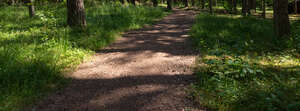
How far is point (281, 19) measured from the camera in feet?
27.6

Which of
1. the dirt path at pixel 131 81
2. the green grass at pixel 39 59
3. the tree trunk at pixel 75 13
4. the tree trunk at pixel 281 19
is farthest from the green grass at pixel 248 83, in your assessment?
the tree trunk at pixel 75 13

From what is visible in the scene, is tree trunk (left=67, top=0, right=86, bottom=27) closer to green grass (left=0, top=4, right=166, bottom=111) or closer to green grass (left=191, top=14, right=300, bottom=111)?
green grass (left=0, top=4, right=166, bottom=111)

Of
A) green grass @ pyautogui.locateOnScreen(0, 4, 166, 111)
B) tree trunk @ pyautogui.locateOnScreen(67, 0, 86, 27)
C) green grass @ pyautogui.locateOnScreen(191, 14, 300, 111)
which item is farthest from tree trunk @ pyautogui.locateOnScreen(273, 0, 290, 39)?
tree trunk @ pyautogui.locateOnScreen(67, 0, 86, 27)

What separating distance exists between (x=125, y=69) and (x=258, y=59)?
12.3 ft

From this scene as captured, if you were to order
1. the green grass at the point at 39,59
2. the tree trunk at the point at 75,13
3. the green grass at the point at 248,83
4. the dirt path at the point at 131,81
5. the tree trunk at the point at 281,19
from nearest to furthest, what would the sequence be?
the green grass at the point at 248,83
the dirt path at the point at 131,81
the green grass at the point at 39,59
the tree trunk at the point at 75,13
the tree trunk at the point at 281,19

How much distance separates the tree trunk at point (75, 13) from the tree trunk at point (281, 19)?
8.07 metres

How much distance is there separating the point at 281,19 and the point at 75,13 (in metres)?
8.49

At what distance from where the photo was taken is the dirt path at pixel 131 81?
346 centimetres

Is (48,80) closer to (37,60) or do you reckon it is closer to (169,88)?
(37,60)

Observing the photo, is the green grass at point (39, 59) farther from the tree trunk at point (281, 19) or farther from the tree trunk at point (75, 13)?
the tree trunk at point (281, 19)

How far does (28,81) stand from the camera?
407cm

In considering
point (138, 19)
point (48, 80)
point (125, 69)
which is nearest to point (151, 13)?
point (138, 19)

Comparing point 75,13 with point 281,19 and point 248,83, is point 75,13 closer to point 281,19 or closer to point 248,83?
point 248,83

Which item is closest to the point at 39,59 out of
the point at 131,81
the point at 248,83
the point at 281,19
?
the point at 131,81
